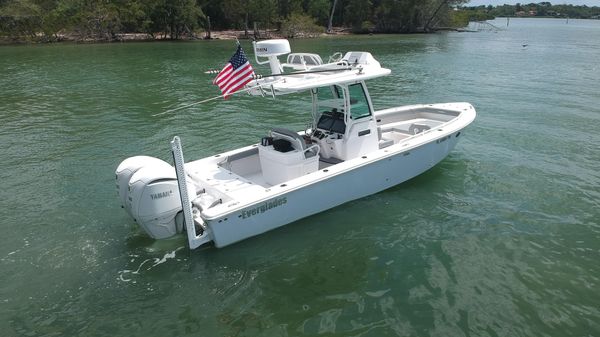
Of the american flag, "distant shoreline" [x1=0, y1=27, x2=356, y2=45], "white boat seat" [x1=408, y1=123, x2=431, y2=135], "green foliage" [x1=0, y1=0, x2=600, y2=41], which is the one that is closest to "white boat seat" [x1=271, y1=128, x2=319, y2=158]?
the american flag

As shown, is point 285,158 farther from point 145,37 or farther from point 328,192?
point 145,37

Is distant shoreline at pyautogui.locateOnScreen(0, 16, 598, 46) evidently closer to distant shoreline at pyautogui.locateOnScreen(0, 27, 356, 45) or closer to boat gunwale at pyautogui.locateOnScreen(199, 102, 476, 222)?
distant shoreline at pyautogui.locateOnScreen(0, 27, 356, 45)

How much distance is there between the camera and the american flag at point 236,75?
6582 millimetres

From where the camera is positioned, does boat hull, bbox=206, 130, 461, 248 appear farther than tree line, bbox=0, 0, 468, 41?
No

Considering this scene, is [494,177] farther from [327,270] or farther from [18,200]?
[18,200]

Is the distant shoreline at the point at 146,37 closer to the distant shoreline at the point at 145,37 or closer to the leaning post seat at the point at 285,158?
the distant shoreline at the point at 145,37

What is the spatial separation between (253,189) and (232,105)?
10.5 meters

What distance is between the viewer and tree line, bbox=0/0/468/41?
4946 centimetres

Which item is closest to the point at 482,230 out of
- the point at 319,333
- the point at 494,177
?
the point at 494,177

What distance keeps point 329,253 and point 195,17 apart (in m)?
54.2

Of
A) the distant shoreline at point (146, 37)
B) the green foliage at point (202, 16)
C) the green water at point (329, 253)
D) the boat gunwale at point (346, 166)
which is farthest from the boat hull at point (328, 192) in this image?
the green foliage at point (202, 16)

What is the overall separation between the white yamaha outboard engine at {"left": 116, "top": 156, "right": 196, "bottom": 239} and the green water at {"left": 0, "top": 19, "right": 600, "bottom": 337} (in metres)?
0.56

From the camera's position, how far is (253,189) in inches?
287

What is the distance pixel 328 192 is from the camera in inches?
304
